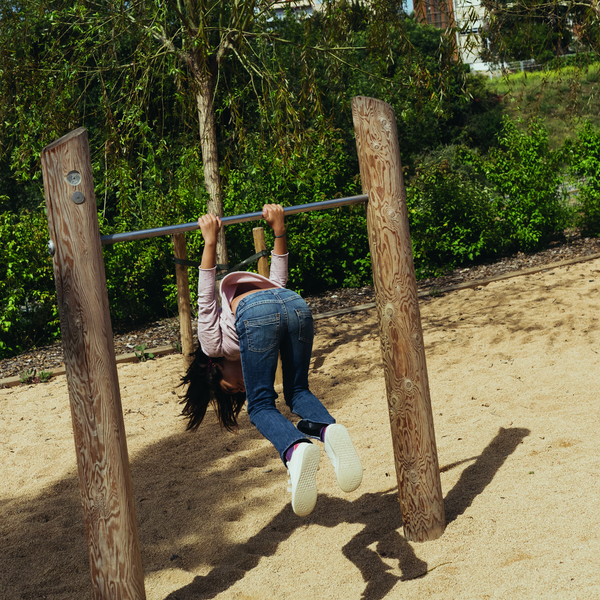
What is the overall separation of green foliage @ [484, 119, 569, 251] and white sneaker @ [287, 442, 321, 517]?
765 centimetres

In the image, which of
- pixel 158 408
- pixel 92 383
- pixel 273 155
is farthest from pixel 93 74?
pixel 92 383

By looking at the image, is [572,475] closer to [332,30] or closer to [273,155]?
[273,155]

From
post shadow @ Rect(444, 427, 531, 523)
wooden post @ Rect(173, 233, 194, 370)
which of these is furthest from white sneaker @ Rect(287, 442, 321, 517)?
wooden post @ Rect(173, 233, 194, 370)

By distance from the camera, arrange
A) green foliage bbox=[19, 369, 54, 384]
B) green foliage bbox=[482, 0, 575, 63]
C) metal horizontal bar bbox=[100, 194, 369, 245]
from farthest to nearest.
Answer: green foliage bbox=[482, 0, 575, 63], green foliage bbox=[19, 369, 54, 384], metal horizontal bar bbox=[100, 194, 369, 245]

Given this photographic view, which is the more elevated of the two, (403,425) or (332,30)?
(332,30)

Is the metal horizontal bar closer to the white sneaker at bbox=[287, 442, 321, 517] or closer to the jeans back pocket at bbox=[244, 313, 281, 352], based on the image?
the jeans back pocket at bbox=[244, 313, 281, 352]

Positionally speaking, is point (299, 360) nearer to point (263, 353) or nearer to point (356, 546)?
point (263, 353)

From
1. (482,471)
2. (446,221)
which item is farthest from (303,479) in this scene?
(446,221)

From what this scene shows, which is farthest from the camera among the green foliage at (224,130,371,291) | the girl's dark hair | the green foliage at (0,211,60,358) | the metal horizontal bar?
the green foliage at (224,130,371,291)

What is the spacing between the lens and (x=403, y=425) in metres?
2.84

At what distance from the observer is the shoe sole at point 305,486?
2.21m

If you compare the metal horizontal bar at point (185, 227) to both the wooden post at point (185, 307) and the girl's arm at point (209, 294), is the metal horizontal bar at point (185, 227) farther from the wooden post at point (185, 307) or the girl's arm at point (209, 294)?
the wooden post at point (185, 307)

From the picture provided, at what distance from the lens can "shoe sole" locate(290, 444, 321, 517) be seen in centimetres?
221

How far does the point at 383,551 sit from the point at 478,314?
425 centimetres
